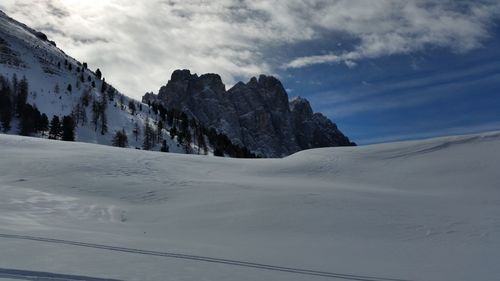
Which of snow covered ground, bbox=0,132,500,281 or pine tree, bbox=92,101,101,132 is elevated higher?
pine tree, bbox=92,101,101,132

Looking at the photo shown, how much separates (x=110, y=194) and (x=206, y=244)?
8.14m

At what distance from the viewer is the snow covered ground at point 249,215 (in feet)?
29.7

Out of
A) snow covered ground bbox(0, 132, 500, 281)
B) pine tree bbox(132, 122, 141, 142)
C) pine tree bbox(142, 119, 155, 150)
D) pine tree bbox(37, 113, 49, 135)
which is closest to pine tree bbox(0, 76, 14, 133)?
pine tree bbox(37, 113, 49, 135)

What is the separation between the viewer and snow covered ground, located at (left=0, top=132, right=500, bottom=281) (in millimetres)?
9055

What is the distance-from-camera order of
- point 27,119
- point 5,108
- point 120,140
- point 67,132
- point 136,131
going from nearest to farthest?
point 67,132 < point 27,119 < point 5,108 < point 120,140 < point 136,131

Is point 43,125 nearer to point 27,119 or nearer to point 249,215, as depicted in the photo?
point 27,119

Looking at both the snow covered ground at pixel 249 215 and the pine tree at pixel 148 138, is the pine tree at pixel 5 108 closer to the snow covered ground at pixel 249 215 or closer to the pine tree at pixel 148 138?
the pine tree at pixel 148 138

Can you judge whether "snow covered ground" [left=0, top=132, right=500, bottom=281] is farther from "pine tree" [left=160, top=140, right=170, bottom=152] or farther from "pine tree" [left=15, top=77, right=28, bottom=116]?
"pine tree" [left=15, top=77, right=28, bottom=116]

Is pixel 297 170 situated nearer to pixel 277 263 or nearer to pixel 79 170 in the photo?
pixel 79 170

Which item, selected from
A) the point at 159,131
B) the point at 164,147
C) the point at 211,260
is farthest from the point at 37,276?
the point at 159,131

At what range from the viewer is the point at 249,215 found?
1530 centimetres

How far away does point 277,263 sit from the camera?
9.91 m

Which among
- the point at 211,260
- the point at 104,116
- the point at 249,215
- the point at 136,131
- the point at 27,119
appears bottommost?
the point at 211,260

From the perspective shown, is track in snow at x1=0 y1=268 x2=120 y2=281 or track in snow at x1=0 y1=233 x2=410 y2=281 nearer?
track in snow at x1=0 y1=268 x2=120 y2=281
